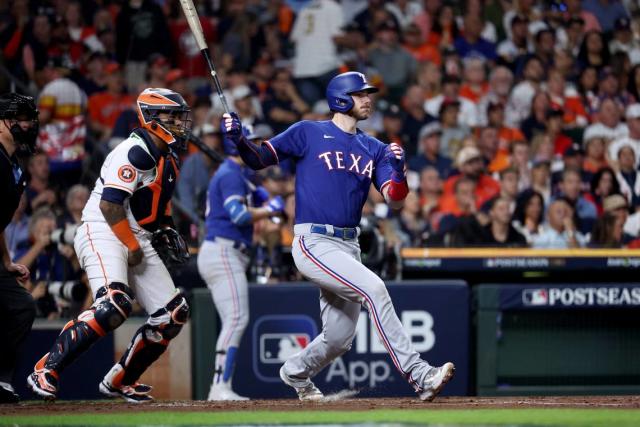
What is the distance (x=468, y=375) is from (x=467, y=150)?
3128mm

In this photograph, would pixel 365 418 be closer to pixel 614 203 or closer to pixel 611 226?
pixel 611 226

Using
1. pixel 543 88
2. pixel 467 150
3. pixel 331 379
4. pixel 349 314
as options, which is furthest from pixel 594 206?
pixel 349 314

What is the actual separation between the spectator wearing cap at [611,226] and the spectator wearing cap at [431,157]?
1934mm

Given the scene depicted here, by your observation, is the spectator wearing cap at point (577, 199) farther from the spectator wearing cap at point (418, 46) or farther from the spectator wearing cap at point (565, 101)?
the spectator wearing cap at point (418, 46)

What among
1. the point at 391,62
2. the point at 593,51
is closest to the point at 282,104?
the point at 391,62

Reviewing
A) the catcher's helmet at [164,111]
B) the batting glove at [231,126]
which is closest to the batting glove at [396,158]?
the batting glove at [231,126]

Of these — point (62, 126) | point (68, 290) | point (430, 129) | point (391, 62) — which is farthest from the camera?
point (391, 62)

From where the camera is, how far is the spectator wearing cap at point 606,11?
1401 cm

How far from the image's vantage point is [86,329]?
6.84m

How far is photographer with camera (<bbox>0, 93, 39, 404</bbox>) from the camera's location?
7.18 metres

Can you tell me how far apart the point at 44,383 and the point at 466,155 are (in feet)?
20.3

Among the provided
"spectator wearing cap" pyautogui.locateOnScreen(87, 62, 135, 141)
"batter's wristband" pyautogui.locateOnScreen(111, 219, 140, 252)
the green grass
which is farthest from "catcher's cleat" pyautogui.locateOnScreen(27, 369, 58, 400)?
"spectator wearing cap" pyautogui.locateOnScreen(87, 62, 135, 141)

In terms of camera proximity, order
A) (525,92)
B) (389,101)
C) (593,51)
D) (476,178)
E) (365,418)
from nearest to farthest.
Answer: (365,418)
(476,178)
(525,92)
(389,101)
(593,51)

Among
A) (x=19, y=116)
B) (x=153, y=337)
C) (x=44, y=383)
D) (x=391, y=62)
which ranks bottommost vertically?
(x=44, y=383)
